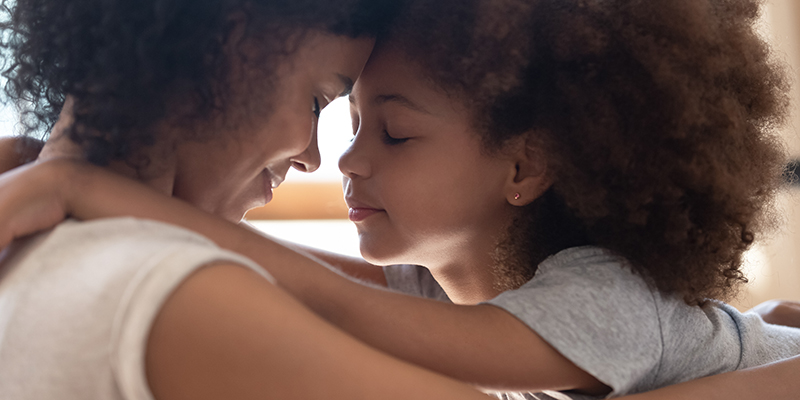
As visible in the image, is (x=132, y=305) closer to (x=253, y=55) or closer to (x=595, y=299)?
(x=253, y=55)

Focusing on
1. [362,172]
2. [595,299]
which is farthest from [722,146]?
[362,172]

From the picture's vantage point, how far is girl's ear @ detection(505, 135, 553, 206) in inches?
44.4

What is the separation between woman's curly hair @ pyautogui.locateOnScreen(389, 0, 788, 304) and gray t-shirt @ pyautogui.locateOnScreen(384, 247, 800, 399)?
0.14 ft

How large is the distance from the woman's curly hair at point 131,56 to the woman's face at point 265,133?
3cm

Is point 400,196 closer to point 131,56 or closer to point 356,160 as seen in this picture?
point 356,160

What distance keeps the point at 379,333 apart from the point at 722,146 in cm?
62

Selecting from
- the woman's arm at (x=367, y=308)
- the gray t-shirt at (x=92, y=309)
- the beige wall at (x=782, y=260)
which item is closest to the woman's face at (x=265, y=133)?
the woman's arm at (x=367, y=308)

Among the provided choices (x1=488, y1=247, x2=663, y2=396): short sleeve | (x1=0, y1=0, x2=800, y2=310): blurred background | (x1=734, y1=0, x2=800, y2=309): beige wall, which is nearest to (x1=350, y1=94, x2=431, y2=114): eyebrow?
(x1=488, y1=247, x2=663, y2=396): short sleeve

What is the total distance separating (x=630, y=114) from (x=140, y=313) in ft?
2.55

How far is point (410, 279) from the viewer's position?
149cm

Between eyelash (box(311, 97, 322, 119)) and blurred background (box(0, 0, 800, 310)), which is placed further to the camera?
blurred background (box(0, 0, 800, 310))

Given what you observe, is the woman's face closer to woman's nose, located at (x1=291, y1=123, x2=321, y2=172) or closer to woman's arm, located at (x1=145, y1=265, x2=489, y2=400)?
woman's nose, located at (x1=291, y1=123, x2=321, y2=172)

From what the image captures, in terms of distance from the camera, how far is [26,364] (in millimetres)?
613

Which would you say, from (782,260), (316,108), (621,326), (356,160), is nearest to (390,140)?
(356,160)
